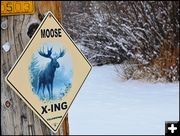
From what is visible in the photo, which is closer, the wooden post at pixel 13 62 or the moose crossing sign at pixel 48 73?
the wooden post at pixel 13 62

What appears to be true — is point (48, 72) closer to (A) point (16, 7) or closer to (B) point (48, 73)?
(B) point (48, 73)

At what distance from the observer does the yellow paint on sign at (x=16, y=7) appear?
2168 mm

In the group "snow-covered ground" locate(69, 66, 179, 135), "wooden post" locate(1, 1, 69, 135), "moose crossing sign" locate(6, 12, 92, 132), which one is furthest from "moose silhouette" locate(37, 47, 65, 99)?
"snow-covered ground" locate(69, 66, 179, 135)

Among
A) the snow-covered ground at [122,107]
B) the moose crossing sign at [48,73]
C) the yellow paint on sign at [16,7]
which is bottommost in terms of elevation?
the snow-covered ground at [122,107]

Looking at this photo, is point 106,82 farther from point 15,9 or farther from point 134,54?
point 15,9

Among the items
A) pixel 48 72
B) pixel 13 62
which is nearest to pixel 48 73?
pixel 48 72

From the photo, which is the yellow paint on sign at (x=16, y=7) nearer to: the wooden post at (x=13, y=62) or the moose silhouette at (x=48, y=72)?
the wooden post at (x=13, y=62)

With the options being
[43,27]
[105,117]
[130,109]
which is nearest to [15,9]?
[43,27]

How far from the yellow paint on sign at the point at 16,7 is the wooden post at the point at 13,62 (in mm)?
18

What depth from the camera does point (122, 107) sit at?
949 centimetres

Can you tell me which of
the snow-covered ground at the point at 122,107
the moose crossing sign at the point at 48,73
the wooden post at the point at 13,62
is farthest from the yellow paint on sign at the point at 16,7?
the snow-covered ground at the point at 122,107

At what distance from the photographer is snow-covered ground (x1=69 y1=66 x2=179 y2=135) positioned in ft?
26.2

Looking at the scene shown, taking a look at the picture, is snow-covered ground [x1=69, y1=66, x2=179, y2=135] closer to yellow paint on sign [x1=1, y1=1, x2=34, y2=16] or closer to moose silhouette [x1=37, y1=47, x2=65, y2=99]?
moose silhouette [x1=37, y1=47, x2=65, y2=99]

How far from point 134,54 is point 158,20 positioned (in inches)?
33.8
